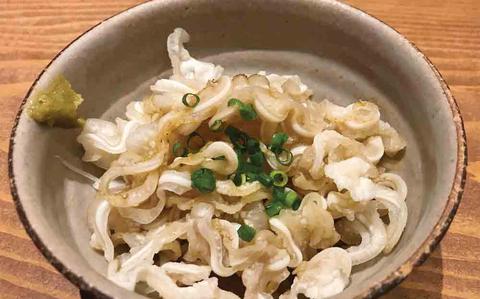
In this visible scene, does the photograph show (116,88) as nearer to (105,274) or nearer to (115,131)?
(115,131)

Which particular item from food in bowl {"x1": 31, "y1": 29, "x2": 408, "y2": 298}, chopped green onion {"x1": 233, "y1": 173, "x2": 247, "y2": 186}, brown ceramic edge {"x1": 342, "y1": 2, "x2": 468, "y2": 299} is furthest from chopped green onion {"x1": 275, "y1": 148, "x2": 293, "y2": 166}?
brown ceramic edge {"x1": 342, "y1": 2, "x2": 468, "y2": 299}

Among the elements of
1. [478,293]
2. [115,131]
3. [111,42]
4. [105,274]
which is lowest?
[478,293]

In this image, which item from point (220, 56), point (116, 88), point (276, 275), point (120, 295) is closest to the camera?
point (120, 295)

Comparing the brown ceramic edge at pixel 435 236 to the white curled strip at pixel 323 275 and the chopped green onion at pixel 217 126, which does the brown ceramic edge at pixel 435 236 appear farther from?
the chopped green onion at pixel 217 126

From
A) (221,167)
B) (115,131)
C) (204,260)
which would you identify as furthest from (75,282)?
(115,131)

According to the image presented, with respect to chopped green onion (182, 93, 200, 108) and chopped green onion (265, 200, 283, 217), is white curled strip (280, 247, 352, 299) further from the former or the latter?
chopped green onion (182, 93, 200, 108)

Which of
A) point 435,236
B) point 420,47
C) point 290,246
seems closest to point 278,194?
point 290,246
